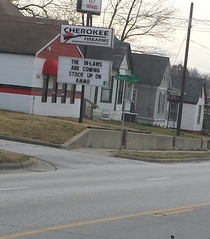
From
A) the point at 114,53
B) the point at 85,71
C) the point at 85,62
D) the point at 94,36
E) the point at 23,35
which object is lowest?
the point at 85,71

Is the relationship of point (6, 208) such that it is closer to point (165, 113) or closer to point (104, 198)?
point (104, 198)

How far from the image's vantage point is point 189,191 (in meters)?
15.7

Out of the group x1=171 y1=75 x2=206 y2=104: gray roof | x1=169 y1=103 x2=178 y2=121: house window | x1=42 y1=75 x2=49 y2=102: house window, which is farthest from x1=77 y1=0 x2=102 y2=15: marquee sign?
x1=171 y1=75 x2=206 y2=104: gray roof

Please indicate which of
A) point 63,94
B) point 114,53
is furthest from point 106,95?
point 63,94

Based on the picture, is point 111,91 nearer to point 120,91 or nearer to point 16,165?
point 120,91

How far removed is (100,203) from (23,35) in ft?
81.4

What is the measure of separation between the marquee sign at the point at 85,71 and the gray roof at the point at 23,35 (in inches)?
122

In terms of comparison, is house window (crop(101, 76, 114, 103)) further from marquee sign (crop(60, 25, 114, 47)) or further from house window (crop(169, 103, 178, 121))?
house window (crop(169, 103, 178, 121))

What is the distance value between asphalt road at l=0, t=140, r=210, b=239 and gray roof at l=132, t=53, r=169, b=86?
3147 cm

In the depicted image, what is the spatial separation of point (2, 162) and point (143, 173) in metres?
5.18

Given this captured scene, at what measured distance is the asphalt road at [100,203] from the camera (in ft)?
30.7

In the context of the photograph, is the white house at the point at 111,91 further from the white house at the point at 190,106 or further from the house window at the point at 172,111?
the house window at the point at 172,111

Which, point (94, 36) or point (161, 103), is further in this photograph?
point (161, 103)

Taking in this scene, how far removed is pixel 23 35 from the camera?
35.5 m
